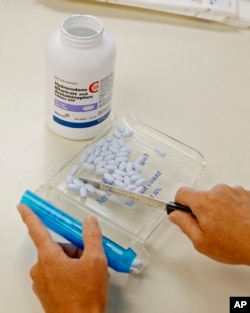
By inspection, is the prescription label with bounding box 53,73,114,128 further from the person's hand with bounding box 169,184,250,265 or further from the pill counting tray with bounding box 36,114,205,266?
the person's hand with bounding box 169,184,250,265

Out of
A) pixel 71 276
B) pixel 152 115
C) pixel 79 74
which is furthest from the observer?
pixel 152 115

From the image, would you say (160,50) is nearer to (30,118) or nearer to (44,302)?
(30,118)

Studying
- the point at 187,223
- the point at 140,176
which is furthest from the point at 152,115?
the point at 187,223

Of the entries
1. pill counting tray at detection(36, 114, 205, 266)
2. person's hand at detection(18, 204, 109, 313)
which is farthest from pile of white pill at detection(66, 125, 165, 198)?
person's hand at detection(18, 204, 109, 313)

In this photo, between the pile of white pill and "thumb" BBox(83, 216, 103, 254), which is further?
the pile of white pill

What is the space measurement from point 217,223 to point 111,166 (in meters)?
0.18

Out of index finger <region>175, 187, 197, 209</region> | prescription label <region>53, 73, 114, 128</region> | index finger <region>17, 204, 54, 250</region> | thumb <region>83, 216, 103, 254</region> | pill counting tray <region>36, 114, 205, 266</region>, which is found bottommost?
pill counting tray <region>36, 114, 205, 266</region>

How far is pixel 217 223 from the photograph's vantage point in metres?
0.62

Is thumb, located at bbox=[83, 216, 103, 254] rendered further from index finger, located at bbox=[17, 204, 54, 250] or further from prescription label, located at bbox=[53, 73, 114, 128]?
prescription label, located at bbox=[53, 73, 114, 128]

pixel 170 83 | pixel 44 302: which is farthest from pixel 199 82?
pixel 44 302

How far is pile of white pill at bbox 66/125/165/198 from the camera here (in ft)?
2.32

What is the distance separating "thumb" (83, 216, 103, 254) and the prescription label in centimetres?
18

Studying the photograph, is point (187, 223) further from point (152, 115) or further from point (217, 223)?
point (152, 115)

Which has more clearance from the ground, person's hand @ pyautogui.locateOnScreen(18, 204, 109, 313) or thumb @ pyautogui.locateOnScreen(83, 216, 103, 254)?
thumb @ pyautogui.locateOnScreen(83, 216, 103, 254)
